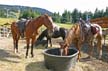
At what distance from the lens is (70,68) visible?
8.23m

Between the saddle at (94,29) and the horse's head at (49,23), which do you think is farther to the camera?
the saddle at (94,29)

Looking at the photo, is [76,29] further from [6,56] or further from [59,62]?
[6,56]

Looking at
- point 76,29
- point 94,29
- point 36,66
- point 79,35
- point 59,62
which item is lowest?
point 36,66

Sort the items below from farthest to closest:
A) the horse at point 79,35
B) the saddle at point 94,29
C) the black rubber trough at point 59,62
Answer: the saddle at point 94,29 → the horse at point 79,35 → the black rubber trough at point 59,62

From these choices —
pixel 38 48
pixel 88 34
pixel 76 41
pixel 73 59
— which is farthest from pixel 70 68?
pixel 38 48

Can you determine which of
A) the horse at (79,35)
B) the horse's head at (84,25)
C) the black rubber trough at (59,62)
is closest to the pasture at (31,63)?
the black rubber trough at (59,62)

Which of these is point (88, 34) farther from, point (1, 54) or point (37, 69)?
point (1, 54)

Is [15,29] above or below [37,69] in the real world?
above

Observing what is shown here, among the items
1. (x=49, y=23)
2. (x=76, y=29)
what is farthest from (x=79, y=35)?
(x=49, y=23)

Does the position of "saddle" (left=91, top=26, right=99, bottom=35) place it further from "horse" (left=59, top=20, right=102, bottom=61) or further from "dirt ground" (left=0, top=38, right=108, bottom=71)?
"dirt ground" (left=0, top=38, right=108, bottom=71)

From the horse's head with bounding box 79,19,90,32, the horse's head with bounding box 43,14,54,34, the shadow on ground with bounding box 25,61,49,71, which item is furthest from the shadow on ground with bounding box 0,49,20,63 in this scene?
the horse's head with bounding box 79,19,90,32

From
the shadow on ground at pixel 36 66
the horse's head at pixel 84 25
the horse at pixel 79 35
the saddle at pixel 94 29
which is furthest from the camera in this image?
the saddle at pixel 94 29

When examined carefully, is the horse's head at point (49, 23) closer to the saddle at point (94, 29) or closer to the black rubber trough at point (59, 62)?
the black rubber trough at point (59, 62)

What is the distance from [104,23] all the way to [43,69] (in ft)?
21.5
